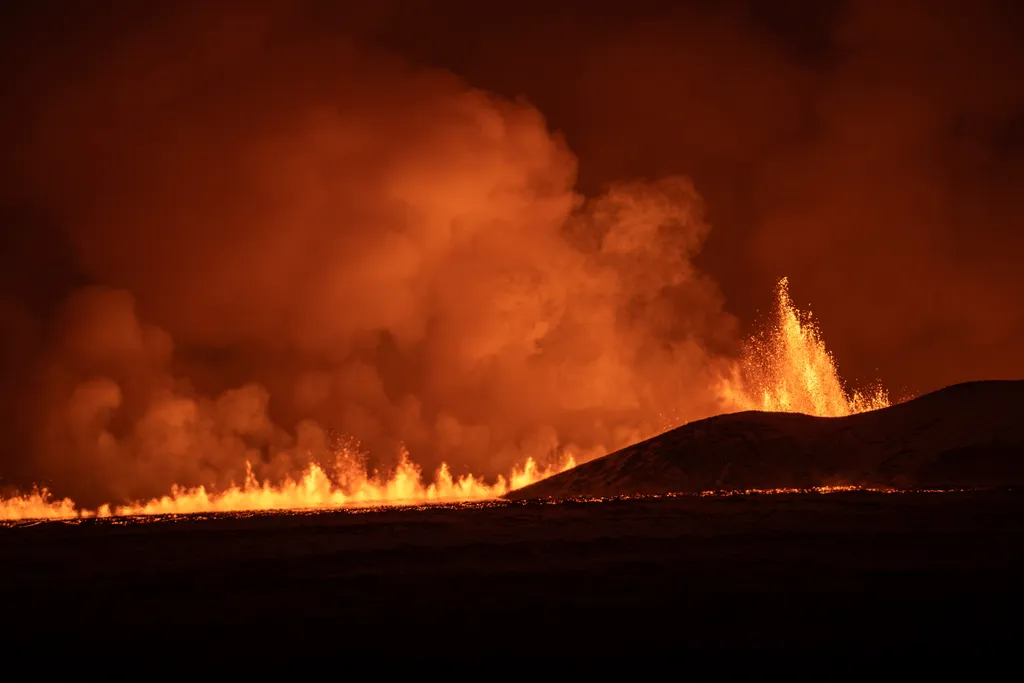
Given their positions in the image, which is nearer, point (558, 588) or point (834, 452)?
point (558, 588)

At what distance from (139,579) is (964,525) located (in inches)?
1593

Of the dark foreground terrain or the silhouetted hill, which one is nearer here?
the dark foreground terrain

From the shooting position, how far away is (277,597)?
29.4 metres

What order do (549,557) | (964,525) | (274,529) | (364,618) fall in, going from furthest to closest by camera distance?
(274,529) → (964,525) → (549,557) → (364,618)

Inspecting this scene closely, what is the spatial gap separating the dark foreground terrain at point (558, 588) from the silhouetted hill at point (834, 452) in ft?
113

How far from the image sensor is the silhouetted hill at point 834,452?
85.5 metres

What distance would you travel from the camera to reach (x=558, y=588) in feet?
93.1

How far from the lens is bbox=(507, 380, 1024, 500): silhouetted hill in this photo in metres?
85.5

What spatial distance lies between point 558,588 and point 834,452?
7831cm

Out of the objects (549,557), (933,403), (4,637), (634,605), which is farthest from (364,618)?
(933,403)

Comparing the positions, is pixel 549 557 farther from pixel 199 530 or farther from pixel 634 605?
pixel 199 530

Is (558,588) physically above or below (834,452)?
below

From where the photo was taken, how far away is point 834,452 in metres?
97.1

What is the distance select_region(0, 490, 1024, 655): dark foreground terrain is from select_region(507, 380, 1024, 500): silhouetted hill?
3457cm
